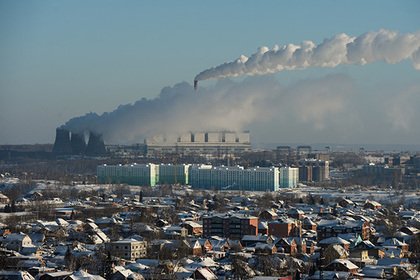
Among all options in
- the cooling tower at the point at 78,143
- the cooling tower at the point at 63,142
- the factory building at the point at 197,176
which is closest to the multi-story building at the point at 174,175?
the factory building at the point at 197,176

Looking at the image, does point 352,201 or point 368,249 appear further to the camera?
point 352,201

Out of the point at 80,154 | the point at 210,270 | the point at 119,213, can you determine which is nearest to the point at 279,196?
the point at 119,213

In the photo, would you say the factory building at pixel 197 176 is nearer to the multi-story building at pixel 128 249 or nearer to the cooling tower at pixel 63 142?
the cooling tower at pixel 63 142

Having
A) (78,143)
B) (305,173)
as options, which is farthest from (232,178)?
(78,143)

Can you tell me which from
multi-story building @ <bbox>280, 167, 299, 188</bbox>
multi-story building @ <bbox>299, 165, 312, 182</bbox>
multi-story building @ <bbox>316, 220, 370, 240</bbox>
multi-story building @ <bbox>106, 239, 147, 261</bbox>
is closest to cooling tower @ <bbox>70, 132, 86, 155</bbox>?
multi-story building @ <bbox>299, 165, 312, 182</bbox>

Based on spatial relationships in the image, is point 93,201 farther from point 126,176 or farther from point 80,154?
point 80,154

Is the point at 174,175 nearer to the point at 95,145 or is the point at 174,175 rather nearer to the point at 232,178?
the point at 232,178
